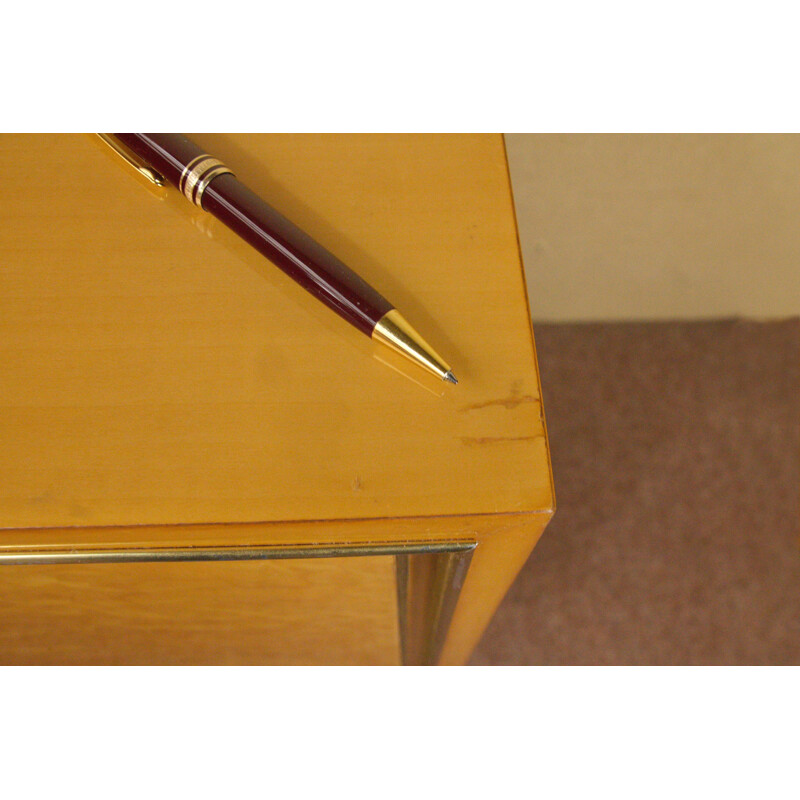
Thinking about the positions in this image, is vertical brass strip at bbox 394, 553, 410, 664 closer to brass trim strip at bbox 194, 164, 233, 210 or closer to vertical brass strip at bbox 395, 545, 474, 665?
vertical brass strip at bbox 395, 545, 474, 665

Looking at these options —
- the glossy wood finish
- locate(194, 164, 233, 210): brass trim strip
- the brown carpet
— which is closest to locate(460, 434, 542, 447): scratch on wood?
the glossy wood finish

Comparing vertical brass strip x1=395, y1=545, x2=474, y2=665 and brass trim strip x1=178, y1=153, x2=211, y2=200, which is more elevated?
brass trim strip x1=178, y1=153, x2=211, y2=200

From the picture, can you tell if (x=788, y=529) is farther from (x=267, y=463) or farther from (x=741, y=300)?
(x=267, y=463)

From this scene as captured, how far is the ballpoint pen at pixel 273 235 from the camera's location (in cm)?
33

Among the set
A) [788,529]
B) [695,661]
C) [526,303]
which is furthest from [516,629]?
[526,303]

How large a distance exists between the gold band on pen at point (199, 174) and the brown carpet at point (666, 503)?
0.47 meters

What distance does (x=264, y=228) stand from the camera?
1.14 feet

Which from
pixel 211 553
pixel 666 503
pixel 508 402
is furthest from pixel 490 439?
pixel 666 503

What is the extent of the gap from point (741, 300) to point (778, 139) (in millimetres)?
246

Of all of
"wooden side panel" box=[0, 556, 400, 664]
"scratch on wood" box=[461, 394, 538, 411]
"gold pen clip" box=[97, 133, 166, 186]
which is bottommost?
"wooden side panel" box=[0, 556, 400, 664]

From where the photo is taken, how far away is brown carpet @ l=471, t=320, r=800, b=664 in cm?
68

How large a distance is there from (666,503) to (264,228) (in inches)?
21.1

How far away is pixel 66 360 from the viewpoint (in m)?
0.33

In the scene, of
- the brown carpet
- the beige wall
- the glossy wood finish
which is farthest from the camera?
the beige wall
